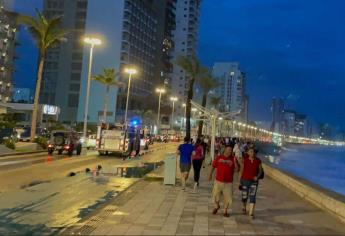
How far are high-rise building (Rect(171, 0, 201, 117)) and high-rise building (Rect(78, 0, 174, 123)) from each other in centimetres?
2917

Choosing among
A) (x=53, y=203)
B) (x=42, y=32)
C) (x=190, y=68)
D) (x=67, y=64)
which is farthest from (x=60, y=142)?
(x=67, y=64)

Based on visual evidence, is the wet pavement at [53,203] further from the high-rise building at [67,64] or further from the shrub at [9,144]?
the high-rise building at [67,64]

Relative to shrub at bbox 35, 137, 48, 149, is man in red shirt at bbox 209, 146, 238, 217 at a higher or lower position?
lower

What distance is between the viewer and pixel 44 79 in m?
128

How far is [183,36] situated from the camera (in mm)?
167375

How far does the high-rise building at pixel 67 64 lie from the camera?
407 feet

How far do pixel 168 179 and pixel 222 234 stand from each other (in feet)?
28.4

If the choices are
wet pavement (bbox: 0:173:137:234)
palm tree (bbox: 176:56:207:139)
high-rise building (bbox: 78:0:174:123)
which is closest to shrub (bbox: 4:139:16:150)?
wet pavement (bbox: 0:173:137:234)

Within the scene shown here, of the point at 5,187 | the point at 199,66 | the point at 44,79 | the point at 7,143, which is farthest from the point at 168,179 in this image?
the point at 44,79

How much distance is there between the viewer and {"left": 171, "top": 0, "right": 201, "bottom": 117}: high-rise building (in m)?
164

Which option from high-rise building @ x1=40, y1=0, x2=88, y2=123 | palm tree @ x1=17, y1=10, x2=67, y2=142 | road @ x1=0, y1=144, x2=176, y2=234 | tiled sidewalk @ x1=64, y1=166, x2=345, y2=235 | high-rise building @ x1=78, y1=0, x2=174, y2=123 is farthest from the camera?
high-rise building @ x1=40, y1=0, x2=88, y2=123

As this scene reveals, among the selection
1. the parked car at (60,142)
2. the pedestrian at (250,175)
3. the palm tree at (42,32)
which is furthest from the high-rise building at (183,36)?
the pedestrian at (250,175)

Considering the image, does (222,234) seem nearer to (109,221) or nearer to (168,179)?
(109,221)

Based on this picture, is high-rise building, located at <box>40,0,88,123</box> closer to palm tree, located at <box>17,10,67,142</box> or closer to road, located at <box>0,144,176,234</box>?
palm tree, located at <box>17,10,67,142</box>
